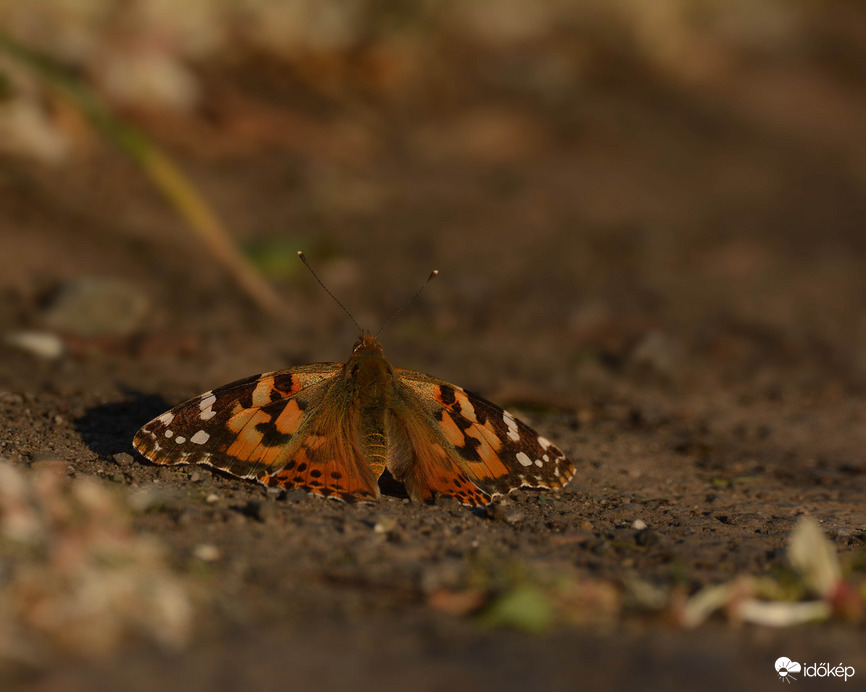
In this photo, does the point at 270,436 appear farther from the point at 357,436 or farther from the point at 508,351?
the point at 508,351

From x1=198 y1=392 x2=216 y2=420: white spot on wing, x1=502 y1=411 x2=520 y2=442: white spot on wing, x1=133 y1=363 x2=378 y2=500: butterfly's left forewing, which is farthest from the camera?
x1=502 y1=411 x2=520 y2=442: white spot on wing

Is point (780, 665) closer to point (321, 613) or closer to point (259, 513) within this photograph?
point (321, 613)

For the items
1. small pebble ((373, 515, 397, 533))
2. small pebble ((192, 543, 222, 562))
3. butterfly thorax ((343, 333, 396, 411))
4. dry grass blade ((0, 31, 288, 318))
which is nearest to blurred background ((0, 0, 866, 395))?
dry grass blade ((0, 31, 288, 318))

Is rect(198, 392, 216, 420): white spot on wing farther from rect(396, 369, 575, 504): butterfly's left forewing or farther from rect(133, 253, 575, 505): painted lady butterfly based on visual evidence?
rect(396, 369, 575, 504): butterfly's left forewing

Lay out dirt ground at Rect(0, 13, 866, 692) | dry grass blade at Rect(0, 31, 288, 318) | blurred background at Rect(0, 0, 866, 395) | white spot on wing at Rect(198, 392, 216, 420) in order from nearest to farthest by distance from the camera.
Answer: dirt ground at Rect(0, 13, 866, 692) < white spot on wing at Rect(198, 392, 216, 420) < dry grass blade at Rect(0, 31, 288, 318) < blurred background at Rect(0, 0, 866, 395)

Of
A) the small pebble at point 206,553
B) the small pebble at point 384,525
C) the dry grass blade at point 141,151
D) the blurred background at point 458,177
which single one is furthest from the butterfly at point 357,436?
the dry grass blade at point 141,151

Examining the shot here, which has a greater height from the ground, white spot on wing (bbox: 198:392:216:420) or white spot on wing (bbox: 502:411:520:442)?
white spot on wing (bbox: 502:411:520:442)

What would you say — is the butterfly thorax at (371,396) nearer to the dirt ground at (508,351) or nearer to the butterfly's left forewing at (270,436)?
the butterfly's left forewing at (270,436)

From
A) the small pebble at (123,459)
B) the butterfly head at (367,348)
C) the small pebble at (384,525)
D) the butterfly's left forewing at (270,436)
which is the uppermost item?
the butterfly head at (367,348)
